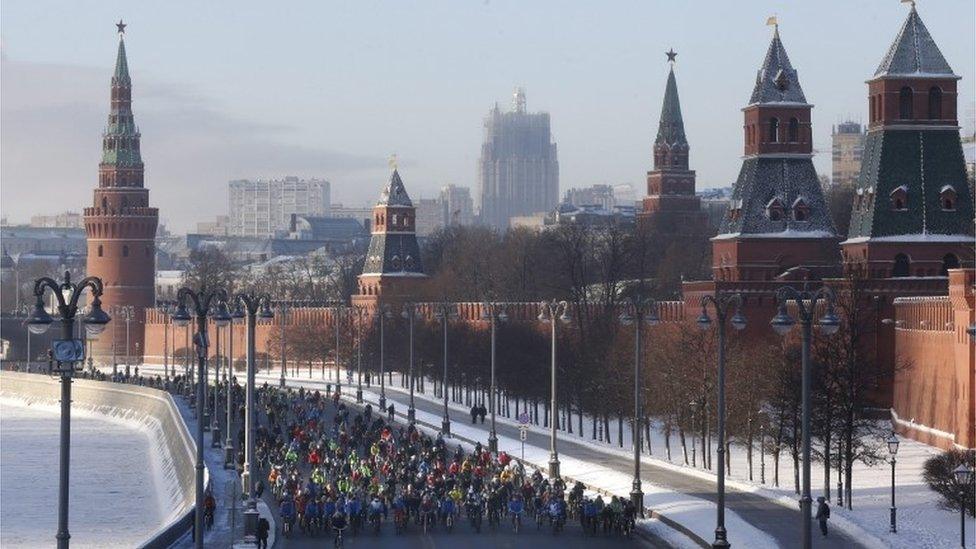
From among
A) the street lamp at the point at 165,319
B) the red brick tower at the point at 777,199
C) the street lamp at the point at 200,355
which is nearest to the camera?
the street lamp at the point at 200,355

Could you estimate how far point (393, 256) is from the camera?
429 ft

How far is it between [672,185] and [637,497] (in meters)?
108

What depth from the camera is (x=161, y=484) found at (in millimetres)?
77500

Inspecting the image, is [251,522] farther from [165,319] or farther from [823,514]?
[165,319]

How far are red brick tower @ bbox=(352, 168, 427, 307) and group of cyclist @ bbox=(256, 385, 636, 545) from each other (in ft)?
209

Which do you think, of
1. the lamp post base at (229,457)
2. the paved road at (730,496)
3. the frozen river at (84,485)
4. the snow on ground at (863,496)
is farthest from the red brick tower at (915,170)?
the frozen river at (84,485)

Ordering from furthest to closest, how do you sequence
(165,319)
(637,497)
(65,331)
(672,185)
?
(672,185), (165,319), (637,497), (65,331)

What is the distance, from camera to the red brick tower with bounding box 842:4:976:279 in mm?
76812

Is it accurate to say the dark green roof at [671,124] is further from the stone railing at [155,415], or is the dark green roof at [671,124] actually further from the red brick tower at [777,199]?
the red brick tower at [777,199]

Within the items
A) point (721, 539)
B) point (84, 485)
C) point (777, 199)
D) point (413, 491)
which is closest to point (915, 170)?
point (777, 199)

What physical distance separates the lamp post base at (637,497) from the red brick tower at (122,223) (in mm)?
107643

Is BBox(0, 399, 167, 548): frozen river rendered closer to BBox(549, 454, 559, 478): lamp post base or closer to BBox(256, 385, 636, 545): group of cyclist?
BBox(256, 385, 636, 545): group of cyclist

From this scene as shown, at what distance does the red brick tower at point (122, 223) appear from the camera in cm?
15362

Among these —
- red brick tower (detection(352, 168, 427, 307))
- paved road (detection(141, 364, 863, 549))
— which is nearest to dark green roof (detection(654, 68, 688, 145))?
red brick tower (detection(352, 168, 427, 307))
